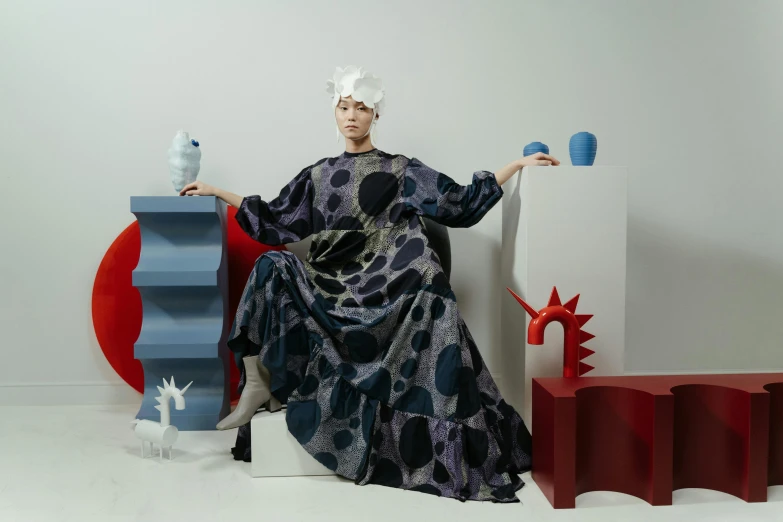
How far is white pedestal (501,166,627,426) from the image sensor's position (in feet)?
6.98

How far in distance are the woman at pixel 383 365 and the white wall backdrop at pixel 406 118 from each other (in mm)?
569

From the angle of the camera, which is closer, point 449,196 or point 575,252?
point 575,252

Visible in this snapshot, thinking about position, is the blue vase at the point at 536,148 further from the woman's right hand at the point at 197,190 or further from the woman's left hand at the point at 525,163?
the woman's right hand at the point at 197,190

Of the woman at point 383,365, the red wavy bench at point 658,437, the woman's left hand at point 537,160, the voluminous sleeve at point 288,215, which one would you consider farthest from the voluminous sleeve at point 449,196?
the red wavy bench at point 658,437

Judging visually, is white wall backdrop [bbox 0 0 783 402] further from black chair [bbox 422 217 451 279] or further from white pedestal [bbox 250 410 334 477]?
white pedestal [bbox 250 410 334 477]

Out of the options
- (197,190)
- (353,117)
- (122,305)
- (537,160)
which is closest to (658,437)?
(537,160)

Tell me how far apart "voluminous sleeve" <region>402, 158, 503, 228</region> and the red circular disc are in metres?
0.83

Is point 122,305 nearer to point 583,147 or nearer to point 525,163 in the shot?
point 525,163

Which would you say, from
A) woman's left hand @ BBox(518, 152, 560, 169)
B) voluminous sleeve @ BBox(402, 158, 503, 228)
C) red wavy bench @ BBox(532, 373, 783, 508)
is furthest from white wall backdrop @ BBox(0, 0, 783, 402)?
red wavy bench @ BBox(532, 373, 783, 508)

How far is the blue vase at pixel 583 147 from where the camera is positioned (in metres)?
2.15

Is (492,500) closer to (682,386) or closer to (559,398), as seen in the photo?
(559,398)

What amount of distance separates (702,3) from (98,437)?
326 cm

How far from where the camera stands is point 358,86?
2271 mm

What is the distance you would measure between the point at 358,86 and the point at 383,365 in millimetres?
1057
